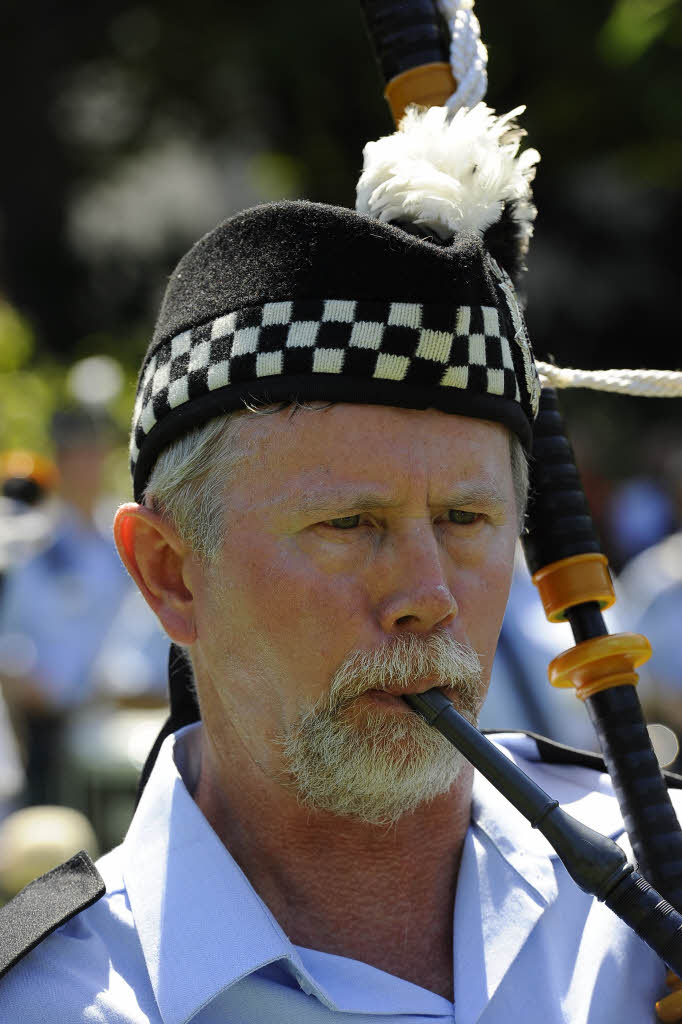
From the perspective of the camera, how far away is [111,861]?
1864 mm

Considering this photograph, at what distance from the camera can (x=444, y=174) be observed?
5.78 ft

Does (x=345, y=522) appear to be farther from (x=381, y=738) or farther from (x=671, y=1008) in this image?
(x=671, y=1008)

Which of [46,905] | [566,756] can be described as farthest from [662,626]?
[46,905]

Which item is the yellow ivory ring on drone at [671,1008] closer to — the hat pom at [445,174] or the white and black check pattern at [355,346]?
the white and black check pattern at [355,346]

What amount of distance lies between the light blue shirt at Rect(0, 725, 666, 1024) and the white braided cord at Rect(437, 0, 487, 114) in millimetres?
1069

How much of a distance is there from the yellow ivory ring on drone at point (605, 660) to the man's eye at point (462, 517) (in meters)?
0.26

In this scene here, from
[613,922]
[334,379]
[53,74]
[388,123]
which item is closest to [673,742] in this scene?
[613,922]

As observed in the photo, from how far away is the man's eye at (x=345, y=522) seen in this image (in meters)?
1.67

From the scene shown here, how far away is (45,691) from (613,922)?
12.0ft

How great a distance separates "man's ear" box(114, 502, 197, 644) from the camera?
187 cm

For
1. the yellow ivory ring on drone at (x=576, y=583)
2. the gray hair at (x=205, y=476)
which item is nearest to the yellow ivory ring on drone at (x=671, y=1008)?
the yellow ivory ring on drone at (x=576, y=583)

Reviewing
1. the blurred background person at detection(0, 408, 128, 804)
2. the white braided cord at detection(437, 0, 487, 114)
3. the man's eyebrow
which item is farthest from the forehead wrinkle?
the blurred background person at detection(0, 408, 128, 804)

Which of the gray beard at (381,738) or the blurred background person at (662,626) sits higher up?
the blurred background person at (662,626)

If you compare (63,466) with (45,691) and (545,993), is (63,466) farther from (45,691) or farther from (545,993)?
(545,993)
